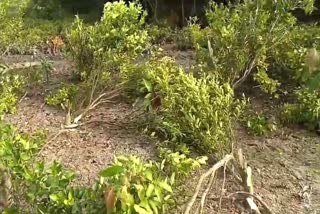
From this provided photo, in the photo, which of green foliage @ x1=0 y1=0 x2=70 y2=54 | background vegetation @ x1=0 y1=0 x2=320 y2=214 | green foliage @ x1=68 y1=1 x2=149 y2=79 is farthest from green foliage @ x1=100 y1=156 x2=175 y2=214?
green foliage @ x1=0 y1=0 x2=70 y2=54

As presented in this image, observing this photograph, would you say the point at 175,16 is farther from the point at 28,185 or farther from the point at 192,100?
the point at 28,185

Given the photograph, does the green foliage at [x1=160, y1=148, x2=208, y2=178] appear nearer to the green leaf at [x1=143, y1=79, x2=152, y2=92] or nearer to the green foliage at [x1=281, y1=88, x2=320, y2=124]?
the green leaf at [x1=143, y1=79, x2=152, y2=92]

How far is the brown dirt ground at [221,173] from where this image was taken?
3424 mm

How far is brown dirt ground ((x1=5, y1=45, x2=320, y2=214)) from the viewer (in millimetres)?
3424

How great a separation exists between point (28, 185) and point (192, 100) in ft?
3.75

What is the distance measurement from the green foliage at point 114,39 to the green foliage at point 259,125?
3.46 ft

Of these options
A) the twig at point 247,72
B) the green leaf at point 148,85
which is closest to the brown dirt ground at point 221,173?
the green leaf at point 148,85

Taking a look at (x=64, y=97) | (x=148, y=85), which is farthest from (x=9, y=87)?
(x=148, y=85)

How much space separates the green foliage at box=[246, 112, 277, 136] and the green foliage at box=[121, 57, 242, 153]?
224mm

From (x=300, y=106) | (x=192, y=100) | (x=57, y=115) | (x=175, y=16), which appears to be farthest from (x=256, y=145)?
(x=175, y=16)

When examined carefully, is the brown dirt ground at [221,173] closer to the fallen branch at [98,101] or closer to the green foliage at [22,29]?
the fallen branch at [98,101]

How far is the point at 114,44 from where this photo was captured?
452 cm

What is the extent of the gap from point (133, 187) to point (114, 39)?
2.19 m

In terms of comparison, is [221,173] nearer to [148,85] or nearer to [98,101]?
[148,85]
